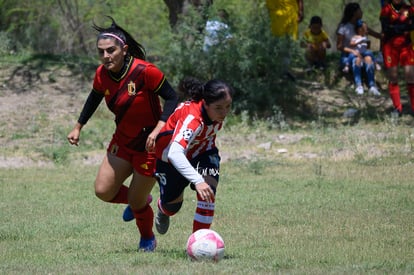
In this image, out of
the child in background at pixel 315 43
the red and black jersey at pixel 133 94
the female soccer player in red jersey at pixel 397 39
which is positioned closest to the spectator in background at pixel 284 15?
the child in background at pixel 315 43

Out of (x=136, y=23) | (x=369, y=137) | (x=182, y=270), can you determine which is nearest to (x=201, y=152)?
(x=182, y=270)

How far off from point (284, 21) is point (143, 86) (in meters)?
9.88

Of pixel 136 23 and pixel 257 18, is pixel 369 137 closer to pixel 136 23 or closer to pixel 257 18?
pixel 257 18

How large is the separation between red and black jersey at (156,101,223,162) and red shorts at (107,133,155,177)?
0.15 meters

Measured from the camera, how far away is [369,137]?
1420 cm

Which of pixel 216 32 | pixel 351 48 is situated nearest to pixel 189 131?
pixel 216 32

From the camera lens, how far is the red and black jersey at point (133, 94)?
7406 mm

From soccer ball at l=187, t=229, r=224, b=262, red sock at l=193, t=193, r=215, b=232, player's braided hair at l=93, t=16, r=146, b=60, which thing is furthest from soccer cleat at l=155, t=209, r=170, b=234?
player's braided hair at l=93, t=16, r=146, b=60

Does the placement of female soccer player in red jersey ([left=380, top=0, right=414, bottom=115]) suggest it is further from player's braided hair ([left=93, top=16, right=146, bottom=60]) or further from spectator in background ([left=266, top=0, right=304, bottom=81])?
player's braided hair ([left=93, top=16, right=146, bottom=60])

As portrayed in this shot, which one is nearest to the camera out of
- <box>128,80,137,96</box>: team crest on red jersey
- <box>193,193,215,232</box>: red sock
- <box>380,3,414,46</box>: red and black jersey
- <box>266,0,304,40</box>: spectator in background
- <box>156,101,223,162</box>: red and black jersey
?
<box>156,101,223,162</box>: red and black jersey

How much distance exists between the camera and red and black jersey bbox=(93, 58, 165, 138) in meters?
7.41

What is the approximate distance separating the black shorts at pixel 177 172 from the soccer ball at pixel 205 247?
26.1 inches

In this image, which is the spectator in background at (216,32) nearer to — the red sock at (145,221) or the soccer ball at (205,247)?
the red sock at (145,221)

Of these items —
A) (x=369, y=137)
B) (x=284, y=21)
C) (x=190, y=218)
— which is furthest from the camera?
(x=284, y=21)
